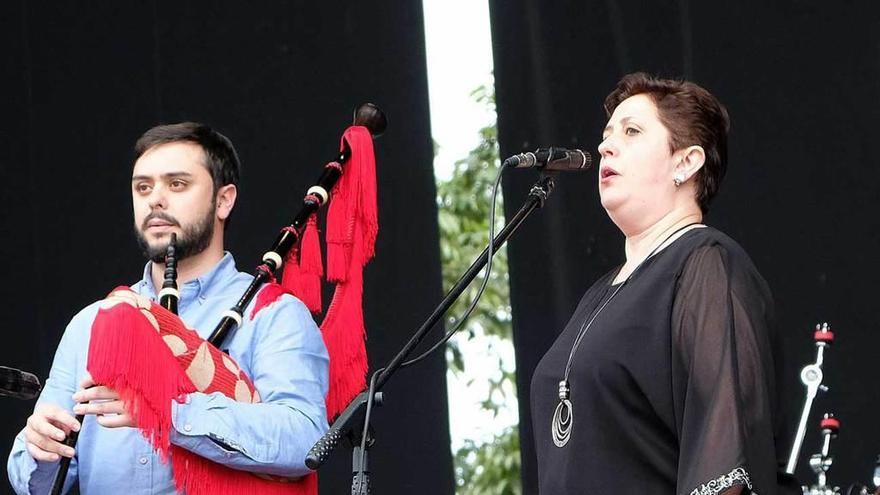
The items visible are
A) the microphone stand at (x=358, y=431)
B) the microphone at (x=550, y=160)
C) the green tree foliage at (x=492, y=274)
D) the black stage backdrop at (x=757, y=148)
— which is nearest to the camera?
the microphone stand at (x=358, y=431)

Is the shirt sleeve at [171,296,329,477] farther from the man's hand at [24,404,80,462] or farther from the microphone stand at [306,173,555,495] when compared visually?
the microphone stand at [306,173,555,495]

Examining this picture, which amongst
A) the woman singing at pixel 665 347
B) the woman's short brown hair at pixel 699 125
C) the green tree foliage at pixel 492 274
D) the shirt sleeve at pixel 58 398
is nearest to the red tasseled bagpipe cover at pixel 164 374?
the shirt sleeve at pixel 58 398

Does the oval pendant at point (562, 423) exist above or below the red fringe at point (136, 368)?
below

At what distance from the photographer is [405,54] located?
4.15 metres

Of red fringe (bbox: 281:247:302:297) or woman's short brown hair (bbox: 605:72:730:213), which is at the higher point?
woman's short brown hair (bbox: 605:72:730:213)

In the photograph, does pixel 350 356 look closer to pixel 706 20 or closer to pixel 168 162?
pixel 168 162

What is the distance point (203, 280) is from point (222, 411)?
43 cm

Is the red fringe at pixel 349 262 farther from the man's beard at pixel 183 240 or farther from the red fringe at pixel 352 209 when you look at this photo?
the man's beard at pixel 183 240

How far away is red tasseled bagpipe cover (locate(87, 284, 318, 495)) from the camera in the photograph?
2688mm

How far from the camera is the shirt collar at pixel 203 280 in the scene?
A: 3.10 metres

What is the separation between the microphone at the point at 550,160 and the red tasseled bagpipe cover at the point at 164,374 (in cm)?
69

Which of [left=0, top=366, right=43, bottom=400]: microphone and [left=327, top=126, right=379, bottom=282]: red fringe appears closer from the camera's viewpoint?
[left=0, top=366, right=43, bottom=400]: microphone

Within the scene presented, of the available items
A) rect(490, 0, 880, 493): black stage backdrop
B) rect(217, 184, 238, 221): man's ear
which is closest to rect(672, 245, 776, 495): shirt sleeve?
rect(217, 184, 238, 221): man's ear

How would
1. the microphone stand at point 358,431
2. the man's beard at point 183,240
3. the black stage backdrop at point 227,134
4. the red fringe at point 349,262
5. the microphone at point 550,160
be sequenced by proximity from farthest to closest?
1. the black stage backdrop at point 227,134
2. the red fringe at point 349,262
3. the man's beard at point 183,240
4. the microphone at point 550,160
5. the microphone stand at point 358,431
